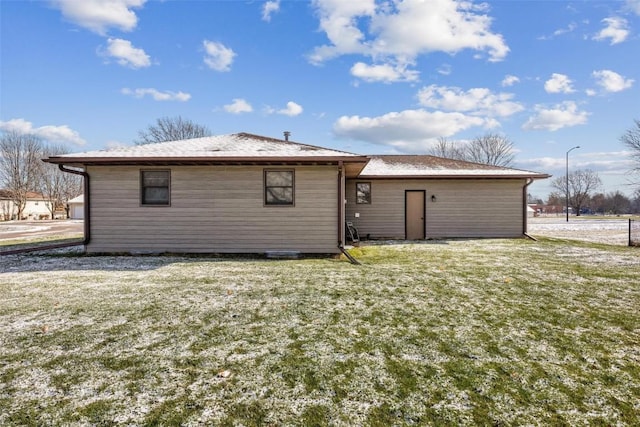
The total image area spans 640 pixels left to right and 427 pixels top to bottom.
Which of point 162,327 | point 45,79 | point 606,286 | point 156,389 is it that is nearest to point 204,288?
point 162,327

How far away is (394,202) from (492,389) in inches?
430

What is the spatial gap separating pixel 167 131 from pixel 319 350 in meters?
40.4

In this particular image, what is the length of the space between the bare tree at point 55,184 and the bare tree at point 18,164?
1616 mm

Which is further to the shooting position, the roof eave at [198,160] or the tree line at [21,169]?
the tree line at [21,169]

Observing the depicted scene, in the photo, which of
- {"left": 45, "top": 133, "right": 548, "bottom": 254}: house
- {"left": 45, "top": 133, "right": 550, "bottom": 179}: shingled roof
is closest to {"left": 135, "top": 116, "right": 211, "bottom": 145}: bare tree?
{"left": 45, "top": 133, "right": 550, "bottom": 179}: shingled roof

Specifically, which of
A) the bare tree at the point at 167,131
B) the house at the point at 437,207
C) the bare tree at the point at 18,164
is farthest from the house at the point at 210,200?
the bare tree at the point at 18,164

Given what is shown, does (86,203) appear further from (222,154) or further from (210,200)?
(222,154)

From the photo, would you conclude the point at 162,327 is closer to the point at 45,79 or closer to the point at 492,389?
the point at 492,389

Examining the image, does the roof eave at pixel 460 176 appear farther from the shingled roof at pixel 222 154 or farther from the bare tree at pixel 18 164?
the bare tree at pixel 18 164

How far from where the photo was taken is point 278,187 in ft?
29.2

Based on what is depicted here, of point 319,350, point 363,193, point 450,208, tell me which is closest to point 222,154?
point 363,193

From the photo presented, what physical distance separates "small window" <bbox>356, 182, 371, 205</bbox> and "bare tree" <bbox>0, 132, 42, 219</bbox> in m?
45.4

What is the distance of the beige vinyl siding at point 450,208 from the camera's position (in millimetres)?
13070

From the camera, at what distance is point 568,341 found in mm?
3350
